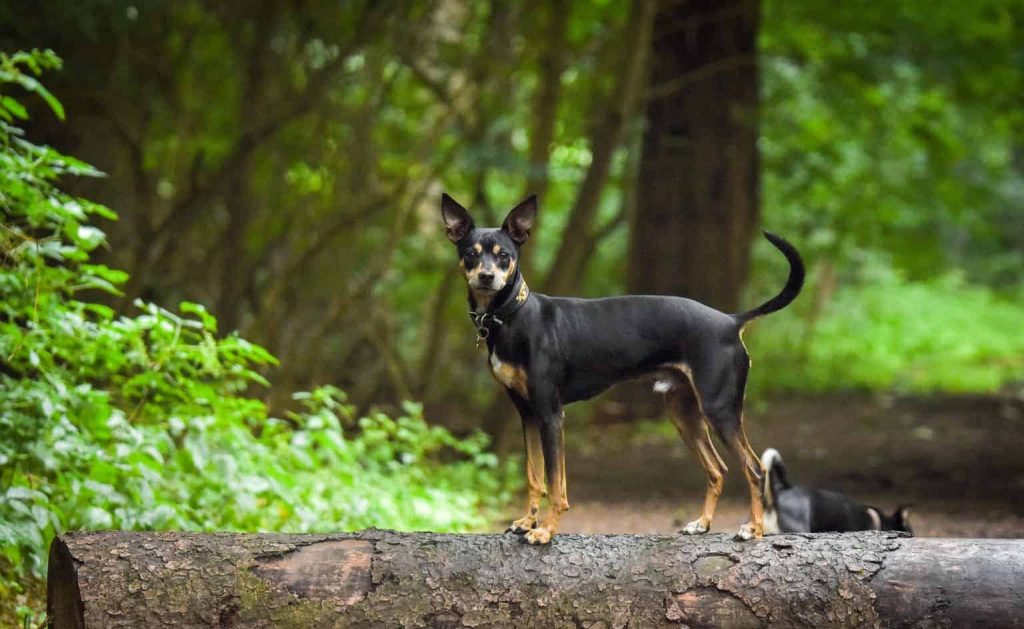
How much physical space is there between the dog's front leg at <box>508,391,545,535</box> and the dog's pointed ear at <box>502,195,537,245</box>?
0.61 meters

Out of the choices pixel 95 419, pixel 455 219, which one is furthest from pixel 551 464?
pixel 95 419

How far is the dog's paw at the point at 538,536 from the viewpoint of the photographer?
14.4 ft

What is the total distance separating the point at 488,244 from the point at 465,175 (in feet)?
32.2

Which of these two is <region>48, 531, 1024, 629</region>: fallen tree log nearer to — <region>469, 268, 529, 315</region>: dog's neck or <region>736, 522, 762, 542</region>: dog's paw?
<region>736, 522, 762, 542</region>: dog's paw

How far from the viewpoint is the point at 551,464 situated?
437cm

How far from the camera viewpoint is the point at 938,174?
62.2ft

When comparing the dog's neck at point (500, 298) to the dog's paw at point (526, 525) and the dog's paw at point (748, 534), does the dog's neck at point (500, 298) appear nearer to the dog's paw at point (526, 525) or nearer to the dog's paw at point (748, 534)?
the dog's paw at point (526, 525)

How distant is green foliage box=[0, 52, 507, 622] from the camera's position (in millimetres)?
5223

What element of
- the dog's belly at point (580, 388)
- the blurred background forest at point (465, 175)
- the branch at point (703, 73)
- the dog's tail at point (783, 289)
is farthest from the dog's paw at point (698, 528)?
the branch at point (703, 73)

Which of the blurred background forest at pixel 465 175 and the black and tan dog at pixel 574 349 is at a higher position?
the blurred background forest at pixel 465 175

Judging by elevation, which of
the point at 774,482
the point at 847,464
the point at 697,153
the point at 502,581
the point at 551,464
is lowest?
the point at 502,581

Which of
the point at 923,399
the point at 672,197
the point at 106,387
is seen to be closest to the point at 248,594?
the point at 106,387

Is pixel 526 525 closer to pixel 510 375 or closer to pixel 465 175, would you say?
pixel 510 375

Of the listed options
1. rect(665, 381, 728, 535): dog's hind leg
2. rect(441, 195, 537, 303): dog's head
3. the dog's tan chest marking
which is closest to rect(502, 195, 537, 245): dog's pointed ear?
rect(441, 195, 537, 303): dog's head
